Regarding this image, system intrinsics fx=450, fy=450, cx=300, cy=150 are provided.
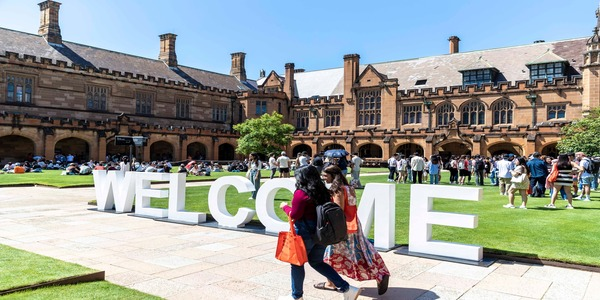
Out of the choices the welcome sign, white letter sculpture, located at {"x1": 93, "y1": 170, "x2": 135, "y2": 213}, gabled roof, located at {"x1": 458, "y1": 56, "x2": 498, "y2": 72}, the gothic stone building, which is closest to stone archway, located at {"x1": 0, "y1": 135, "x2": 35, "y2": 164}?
the gothic stone building

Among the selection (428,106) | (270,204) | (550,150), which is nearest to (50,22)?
(428,106)

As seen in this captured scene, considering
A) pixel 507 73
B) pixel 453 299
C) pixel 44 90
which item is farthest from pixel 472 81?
pixel 453 299

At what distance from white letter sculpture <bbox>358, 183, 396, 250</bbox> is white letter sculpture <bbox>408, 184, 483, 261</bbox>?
1.15ft

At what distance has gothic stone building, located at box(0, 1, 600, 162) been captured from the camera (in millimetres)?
36719

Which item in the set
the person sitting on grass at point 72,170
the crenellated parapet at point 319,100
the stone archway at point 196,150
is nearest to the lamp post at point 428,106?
the crenellated parapet at point 319,100

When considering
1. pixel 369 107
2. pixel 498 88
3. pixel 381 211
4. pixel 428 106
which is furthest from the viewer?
pixel 369 107

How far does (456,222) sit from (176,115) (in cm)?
4452

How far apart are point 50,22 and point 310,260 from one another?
4463cm

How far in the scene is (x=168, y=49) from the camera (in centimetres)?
5131

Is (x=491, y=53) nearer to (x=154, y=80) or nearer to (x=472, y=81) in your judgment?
(x=472, y=81)

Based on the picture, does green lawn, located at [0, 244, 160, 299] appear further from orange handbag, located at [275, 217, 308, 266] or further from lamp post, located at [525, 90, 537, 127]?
lamp post, located at [525, 90, 537, 127]

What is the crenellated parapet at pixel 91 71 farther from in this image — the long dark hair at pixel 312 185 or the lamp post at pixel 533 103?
the long dark hair at pixel 312 185

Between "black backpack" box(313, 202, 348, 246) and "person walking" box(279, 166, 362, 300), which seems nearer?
"black backpack" box(313, 202, 348, 246)

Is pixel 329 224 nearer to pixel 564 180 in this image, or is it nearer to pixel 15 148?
pixel 564 180
